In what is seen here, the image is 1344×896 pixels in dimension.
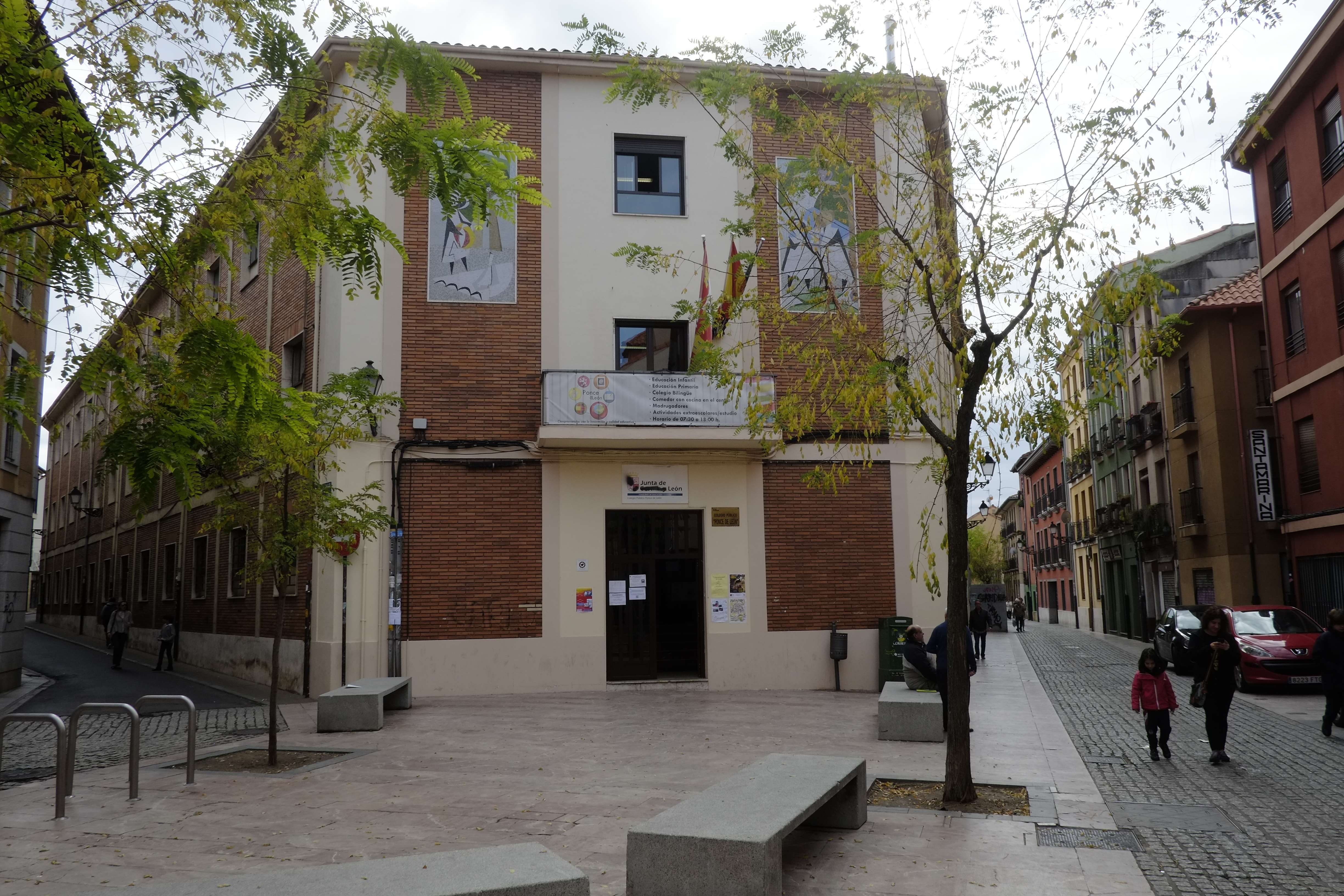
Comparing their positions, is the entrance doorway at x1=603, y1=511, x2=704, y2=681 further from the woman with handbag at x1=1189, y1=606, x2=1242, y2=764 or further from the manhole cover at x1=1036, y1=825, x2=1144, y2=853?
the manhole cover at x1=1036, y1=825, x2=1144, y2=853

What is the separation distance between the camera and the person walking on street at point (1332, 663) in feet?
37.9

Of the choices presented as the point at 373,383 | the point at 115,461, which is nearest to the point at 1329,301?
the point at 373,383

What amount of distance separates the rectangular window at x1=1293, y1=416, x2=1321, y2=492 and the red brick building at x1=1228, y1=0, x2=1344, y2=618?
3 cm

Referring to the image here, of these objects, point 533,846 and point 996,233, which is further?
point 996,233

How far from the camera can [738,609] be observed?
667 inches

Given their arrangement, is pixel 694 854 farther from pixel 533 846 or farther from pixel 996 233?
pixel 996 233

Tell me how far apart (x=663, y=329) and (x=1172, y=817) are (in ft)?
38.0

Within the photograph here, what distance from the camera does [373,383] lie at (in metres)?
15.6

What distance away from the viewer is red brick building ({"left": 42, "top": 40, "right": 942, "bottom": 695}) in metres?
16.3

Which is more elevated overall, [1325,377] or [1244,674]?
[1325,377]

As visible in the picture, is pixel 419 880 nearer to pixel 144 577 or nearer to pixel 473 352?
pixel 473 352

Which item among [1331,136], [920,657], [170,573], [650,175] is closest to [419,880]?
[920,657]

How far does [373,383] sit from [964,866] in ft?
38.5

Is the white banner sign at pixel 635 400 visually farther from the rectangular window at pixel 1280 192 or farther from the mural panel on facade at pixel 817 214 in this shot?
the rectangular window at pixel 1280 192
